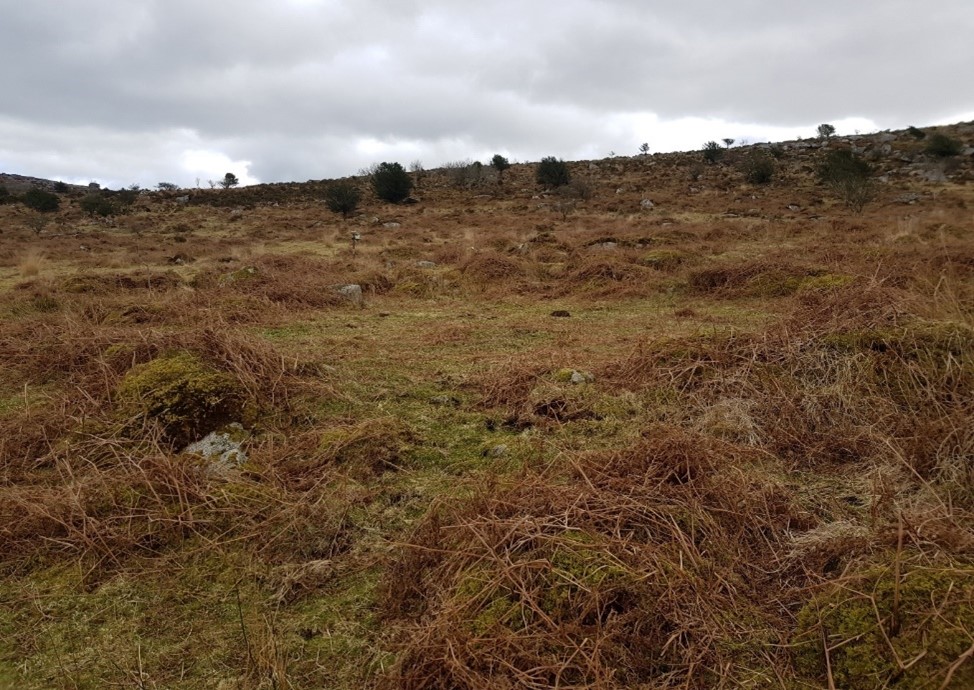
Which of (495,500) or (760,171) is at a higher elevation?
(760,171)

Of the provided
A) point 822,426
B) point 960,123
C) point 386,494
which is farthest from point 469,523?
point 960,123

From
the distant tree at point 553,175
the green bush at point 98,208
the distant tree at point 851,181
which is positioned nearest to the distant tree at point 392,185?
the distant tree at point 553,175

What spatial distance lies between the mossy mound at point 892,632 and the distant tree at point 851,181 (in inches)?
936

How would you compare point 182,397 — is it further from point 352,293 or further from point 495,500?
point 352,293

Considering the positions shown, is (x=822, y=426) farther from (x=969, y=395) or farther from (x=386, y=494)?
(x=386, y=494)

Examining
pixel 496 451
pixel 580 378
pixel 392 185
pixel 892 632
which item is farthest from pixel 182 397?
pixel 392 185

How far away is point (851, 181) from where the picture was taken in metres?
21.9

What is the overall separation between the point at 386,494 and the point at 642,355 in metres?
2.87

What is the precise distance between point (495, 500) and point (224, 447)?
211 cm

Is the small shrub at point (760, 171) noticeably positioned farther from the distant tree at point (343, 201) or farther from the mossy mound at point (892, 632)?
the mossy mound at point (892, 632)

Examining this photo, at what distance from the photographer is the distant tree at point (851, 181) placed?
21.6 metres

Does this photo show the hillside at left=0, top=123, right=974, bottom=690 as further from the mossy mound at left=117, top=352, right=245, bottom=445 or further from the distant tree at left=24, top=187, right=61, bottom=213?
the distant tree at left=24, top=187, right=61, bottom=213

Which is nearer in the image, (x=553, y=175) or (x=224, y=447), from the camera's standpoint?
(x=224, y=447)

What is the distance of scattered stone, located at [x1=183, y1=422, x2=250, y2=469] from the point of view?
12.0ft
